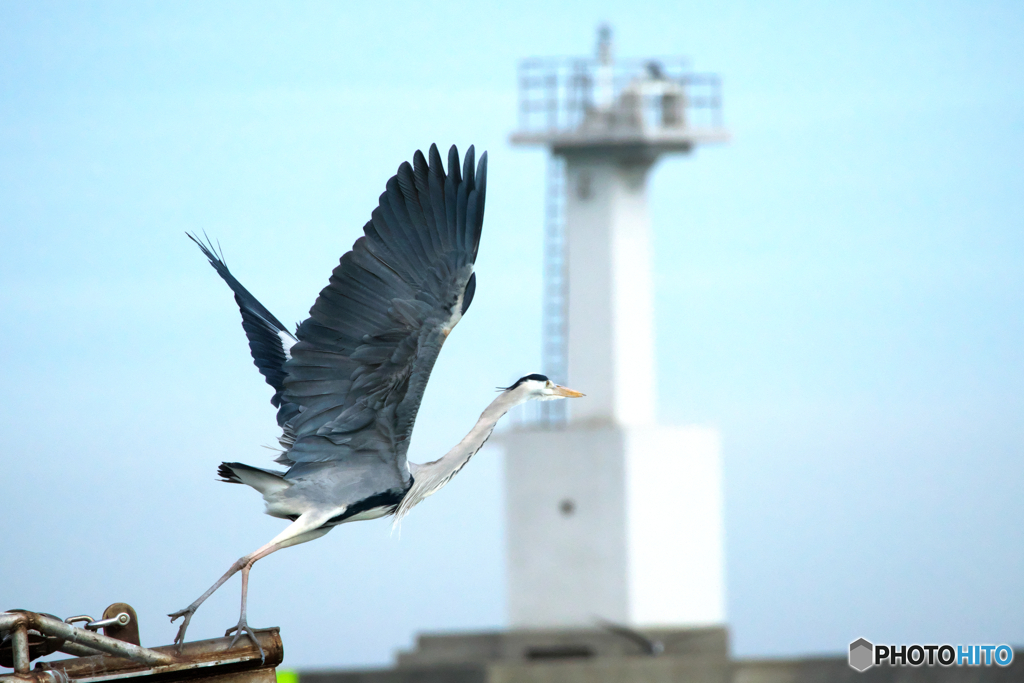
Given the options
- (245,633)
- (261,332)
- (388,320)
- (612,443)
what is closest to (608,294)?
(612,443)

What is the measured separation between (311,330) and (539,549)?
61.6 feet

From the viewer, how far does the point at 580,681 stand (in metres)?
22.0

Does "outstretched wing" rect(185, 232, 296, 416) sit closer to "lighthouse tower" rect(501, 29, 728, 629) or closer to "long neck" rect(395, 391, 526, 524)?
"long neck" rect(395, 391, 526, 524)

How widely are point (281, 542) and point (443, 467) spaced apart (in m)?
0.88

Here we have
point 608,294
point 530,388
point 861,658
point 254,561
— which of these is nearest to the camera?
point 254,561

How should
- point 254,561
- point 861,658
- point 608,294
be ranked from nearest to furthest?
point 254,561
point 861,658
point 608,294

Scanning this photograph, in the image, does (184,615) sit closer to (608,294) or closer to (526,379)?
(526,379)

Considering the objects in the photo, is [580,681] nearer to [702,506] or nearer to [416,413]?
[702,506]

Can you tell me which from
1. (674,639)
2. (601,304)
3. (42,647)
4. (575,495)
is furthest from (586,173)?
(42,647)

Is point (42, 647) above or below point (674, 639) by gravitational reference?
above

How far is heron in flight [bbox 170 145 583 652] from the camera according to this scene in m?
5.84

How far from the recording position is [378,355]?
5.86 meters

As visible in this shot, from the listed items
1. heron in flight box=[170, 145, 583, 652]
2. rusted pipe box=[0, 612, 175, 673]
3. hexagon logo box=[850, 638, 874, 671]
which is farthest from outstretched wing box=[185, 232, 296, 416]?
hexagon logo box=[850, 638, 874, 671]

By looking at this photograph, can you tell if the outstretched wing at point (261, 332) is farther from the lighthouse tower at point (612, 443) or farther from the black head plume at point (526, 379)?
the lighthouse tower at point (612, 443)
